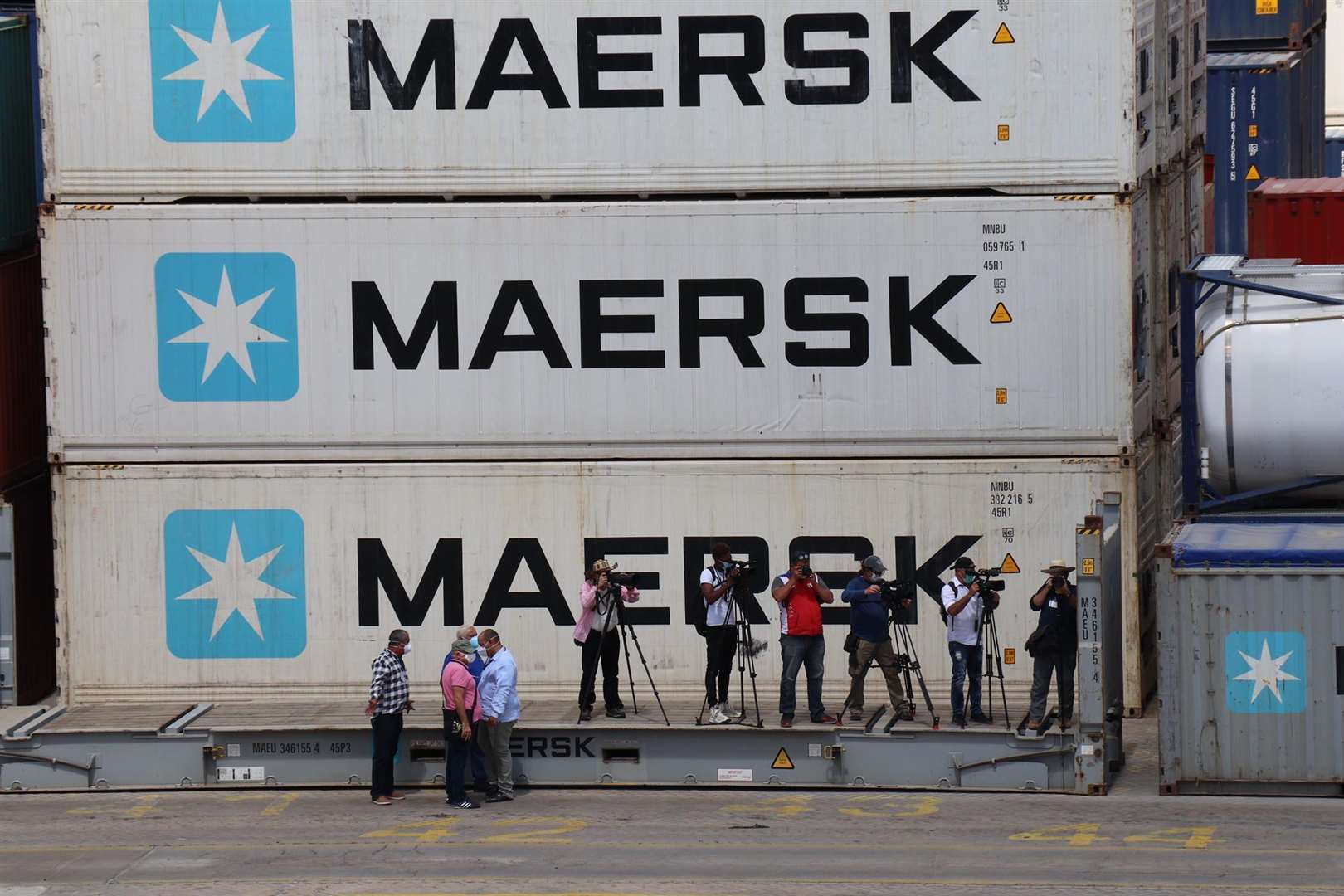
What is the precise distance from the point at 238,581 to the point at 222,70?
5.09m

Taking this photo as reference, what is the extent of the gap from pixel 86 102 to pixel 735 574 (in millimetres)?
8161

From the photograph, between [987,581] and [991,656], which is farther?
[991,656]

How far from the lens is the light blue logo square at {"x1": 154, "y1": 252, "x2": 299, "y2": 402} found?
69.1 ft

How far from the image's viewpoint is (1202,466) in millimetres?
A: 19641

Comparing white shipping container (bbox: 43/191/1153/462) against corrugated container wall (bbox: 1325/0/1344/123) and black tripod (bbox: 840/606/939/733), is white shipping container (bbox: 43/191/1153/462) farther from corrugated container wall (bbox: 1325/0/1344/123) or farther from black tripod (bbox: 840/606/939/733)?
corrugated container wall (bbox: 1325/0/1344/123)

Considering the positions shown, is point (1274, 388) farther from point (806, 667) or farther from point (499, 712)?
point (499, 712)

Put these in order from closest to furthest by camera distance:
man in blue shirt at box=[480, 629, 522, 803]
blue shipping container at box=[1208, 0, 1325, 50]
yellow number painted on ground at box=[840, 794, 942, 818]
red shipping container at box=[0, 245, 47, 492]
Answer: yellow number painted on ground at box=[840, 794, 942, 818] < man in blue shirt at box=[480, 629, 522, 803] < red shipping container at box=[0, 245, 47, 492] < blue shipping container at box=[1208, 0, 1325, 50]

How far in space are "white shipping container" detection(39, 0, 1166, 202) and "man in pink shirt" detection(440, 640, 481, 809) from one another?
5018 mm

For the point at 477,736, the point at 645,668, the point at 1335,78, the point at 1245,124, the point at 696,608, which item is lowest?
the point at 477,736

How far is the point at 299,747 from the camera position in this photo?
64.1ft

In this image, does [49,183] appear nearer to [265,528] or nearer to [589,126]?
[265,528]

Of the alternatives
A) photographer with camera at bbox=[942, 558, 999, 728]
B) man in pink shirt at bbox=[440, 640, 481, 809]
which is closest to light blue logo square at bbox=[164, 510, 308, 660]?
man in pink shirt at bbox=[440, 640, 481, 809]

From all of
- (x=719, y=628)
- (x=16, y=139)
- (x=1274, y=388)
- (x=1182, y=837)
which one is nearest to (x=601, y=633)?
(x=719, y=628)

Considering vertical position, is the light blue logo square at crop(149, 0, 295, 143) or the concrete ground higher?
the light blue logo square at crop(149, 0, 295, 143)
